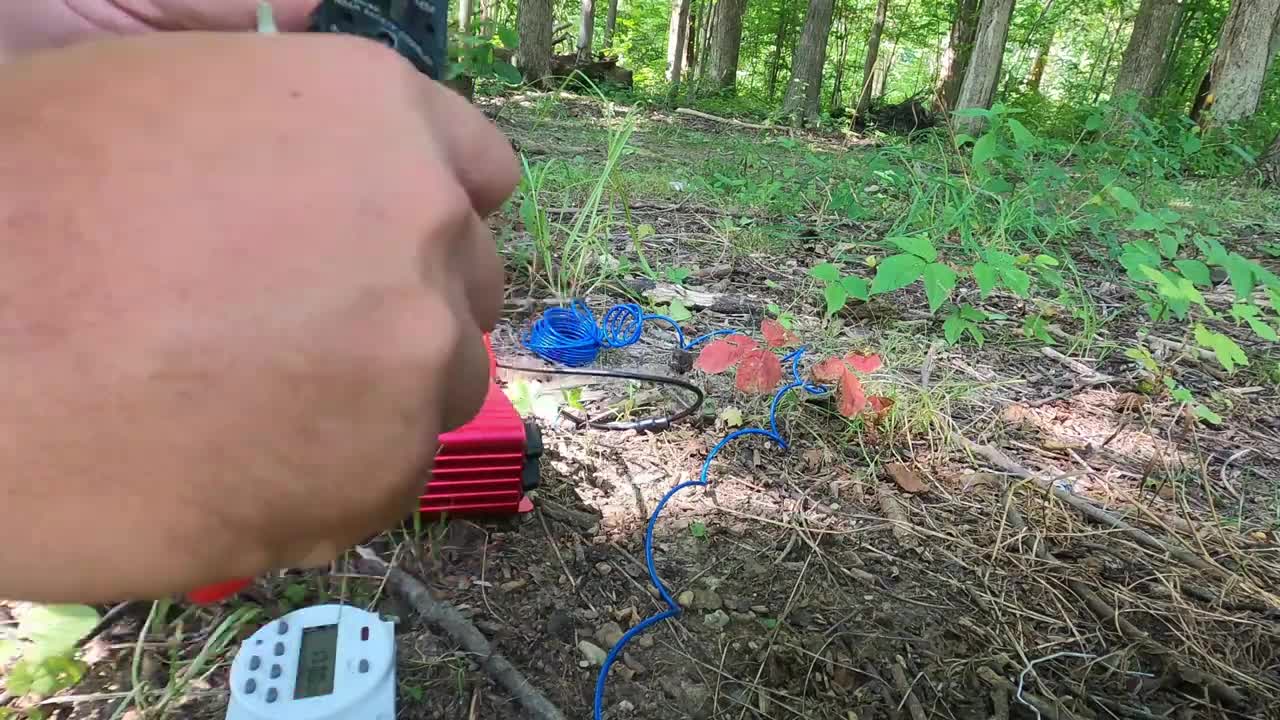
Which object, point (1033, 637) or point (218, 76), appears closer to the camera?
point (218, 76)

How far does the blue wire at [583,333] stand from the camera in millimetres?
1764

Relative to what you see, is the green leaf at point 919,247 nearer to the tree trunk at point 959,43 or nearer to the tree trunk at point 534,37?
the tree trunk at point 534,37

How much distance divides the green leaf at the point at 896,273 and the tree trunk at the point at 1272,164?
470cm

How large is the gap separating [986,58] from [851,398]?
5314 millimetres

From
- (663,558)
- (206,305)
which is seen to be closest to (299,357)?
(206,305)

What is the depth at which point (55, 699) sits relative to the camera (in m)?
0.86

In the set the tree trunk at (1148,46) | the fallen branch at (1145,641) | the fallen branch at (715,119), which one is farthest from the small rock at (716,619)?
the tree trunk at (1148,46)

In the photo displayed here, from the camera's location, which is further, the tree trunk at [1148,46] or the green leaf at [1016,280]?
the tree trunk at [1148,46]

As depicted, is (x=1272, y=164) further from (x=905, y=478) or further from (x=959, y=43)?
(x=905, y=478)

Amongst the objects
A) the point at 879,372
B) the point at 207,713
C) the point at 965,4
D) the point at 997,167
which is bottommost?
the point at 207,713

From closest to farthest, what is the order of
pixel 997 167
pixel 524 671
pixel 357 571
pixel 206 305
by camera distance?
1. pixel 206 305
2. pixel 524 671
3. pixel 357 571
4. pixel 997 167

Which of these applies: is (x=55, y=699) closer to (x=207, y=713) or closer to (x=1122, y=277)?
(x=207, y=713)

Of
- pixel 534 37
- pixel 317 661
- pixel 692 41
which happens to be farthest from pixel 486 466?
pixel 692 41

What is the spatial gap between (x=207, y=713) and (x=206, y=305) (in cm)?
84
